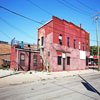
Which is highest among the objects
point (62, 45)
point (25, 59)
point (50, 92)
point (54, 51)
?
point (62, 45)

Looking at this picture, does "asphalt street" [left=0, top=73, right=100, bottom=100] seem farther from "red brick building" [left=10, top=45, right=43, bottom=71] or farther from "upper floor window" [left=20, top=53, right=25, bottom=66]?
"upper floor window" [left=20, top=53, right=25, bottom=66]

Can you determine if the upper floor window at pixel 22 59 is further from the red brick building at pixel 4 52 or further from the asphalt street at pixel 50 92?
the asphalt street at pixel 50 92

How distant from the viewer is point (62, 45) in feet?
60.0

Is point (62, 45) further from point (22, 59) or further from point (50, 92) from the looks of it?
point (50, 92)

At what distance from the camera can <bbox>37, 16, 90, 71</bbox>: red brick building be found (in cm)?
1694

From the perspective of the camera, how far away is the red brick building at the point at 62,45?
16938 mm

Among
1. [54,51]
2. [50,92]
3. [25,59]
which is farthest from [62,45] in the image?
[50,92]

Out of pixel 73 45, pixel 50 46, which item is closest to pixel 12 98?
pixel 50 46

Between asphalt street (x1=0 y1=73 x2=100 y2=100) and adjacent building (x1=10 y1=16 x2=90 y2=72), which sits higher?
adjacent building (x1=10 y1=16 x2=90 y2=72)

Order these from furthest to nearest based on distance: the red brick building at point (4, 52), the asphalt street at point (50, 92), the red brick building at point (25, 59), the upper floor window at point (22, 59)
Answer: the red brick building at point (4, 52) → the upper floor window at point (22, 59) → the red brick building at point (25, 59) → the asphalt street at point (50, 92)

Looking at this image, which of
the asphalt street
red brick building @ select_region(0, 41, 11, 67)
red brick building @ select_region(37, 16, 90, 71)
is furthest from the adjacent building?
the asphalt street

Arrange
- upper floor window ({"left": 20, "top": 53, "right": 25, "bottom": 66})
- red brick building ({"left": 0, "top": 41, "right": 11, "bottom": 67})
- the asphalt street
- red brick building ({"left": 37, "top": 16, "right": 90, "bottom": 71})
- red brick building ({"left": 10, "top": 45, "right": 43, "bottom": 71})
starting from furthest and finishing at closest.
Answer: red brick building ({"left": 0, "top": 41, "right": 11, "bottom": 67}) < red brick building ({"left": 37, "top": 16, "right": 90, "bottom": 71}) < upper floor window ({"left": 20, "top": 53, "right": 25, "bottom": 66}) < red brick building ({"left": 10, "top": 45, "right": 43, "bottom": 71}) < the asphalt street

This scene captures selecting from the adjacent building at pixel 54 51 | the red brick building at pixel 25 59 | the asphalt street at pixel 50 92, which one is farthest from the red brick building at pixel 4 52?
the asphalt street at pixel 50 92

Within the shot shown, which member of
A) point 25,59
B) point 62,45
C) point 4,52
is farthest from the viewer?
point 4,52
